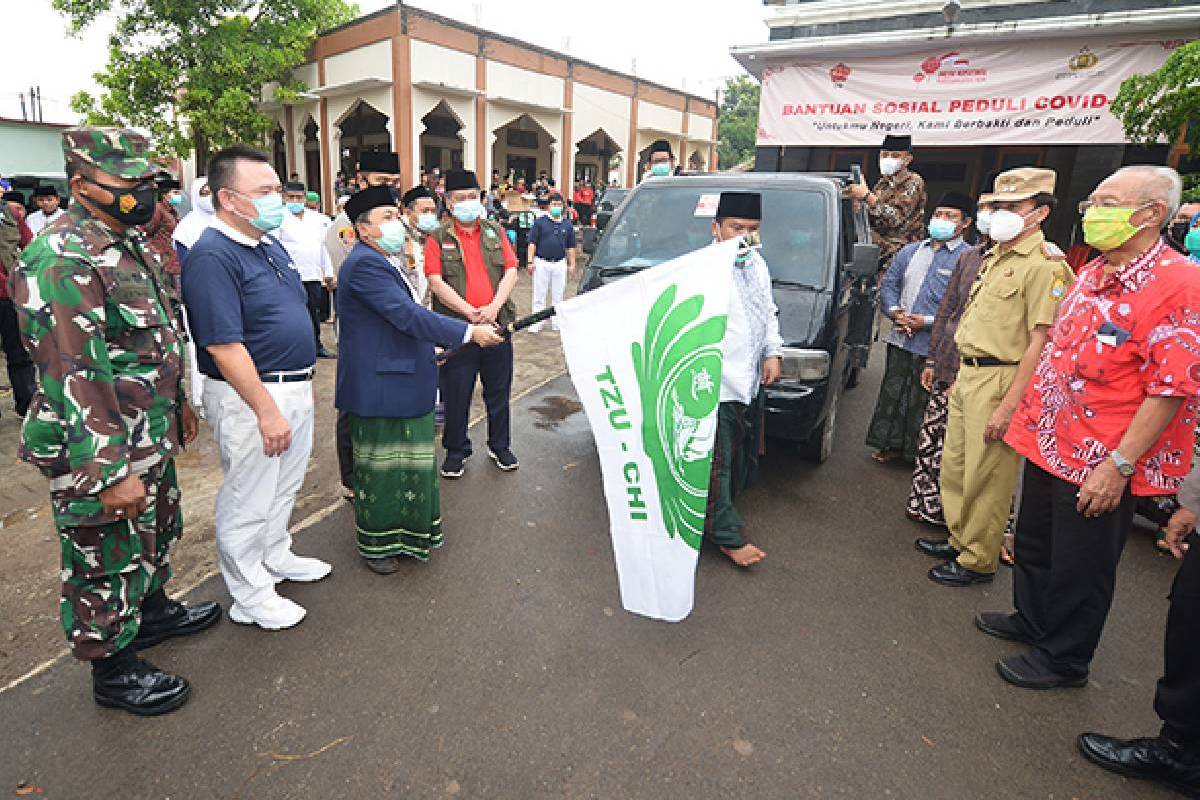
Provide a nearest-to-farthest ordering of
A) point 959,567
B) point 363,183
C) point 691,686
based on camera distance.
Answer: point 691,686 < point 959,567 < point 363,183

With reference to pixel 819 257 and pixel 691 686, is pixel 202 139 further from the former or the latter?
pixel 691 686

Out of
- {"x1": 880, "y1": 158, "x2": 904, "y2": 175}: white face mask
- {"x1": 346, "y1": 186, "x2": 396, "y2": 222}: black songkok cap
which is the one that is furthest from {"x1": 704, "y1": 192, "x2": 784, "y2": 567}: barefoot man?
{"x1": 880, "y1": 158, "x2": 904, "y2": 175}: white face mask

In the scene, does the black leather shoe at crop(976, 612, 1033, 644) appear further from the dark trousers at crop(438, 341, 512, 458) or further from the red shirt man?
the dark trousers at crop(438, 341, 512, 458)

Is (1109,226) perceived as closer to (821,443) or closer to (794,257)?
(794,257)

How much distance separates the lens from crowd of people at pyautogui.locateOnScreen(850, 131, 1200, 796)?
2180 millimetres

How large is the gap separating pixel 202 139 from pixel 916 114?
19.3m

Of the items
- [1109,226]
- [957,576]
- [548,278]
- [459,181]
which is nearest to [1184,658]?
[957,576]

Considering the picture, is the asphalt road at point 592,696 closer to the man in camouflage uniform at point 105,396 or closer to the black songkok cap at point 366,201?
the man in camouflage uniform at point 105,396

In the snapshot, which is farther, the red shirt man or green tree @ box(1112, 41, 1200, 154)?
green tree @ box(1112, 41, 1200, 154)

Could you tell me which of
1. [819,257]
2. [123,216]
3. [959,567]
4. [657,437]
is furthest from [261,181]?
[959,567]

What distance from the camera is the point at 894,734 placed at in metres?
2.35

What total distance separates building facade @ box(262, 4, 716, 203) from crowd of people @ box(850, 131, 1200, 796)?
57.1 ft

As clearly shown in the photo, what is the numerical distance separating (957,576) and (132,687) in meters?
3.66

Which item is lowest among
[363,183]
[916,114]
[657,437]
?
[657,437]
